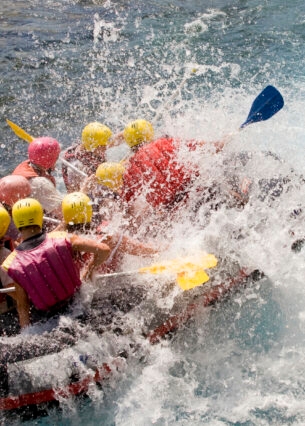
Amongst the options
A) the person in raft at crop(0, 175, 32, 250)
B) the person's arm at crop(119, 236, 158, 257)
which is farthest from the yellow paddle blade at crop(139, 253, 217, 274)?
the person in raft at crop(0, 175, 32, 250)

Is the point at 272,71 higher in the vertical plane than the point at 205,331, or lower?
higher

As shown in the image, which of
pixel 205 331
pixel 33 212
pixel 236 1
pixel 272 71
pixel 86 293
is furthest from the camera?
pixel 236 1

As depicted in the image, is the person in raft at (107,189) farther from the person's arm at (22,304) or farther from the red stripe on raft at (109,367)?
the person's arm at (22,304)

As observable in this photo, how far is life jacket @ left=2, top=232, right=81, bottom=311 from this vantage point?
382 centimetres

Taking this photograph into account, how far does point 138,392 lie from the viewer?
4.44 m

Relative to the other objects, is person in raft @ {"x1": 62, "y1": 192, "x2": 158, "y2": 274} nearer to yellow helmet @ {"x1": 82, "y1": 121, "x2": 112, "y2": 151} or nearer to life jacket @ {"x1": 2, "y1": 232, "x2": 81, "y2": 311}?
life jacket @ {"x1": 2, "y1": 232, "x2": 81, "y2": 311}

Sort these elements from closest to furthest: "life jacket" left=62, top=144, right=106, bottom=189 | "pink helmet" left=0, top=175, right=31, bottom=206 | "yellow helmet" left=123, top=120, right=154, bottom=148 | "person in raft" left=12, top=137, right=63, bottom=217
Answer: "pink helmet" left=0, top=175, right=31, bottom=206, "person in raft" left=12, top=137, right=63, bottom=217, "yellow helmet" left=123, top=120, right=154, bottom=148, "life jacket" left=62, top=144, right=106, bottom=189

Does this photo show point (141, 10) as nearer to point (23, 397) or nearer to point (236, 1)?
point (236, 1)

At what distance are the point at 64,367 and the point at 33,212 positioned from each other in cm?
129

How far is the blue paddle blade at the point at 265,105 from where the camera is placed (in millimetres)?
5891

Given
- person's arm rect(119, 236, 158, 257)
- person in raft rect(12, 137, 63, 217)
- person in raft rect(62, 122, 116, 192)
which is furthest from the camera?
person in raft rect(62, 122, 116, 192)

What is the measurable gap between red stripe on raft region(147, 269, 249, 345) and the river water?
0.14 metres

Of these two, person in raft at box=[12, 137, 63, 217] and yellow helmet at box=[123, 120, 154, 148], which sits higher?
yellow helmet at box=[123, 120, 154, 148]

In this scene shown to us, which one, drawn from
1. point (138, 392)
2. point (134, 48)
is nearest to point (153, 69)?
point (134, 48)
